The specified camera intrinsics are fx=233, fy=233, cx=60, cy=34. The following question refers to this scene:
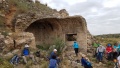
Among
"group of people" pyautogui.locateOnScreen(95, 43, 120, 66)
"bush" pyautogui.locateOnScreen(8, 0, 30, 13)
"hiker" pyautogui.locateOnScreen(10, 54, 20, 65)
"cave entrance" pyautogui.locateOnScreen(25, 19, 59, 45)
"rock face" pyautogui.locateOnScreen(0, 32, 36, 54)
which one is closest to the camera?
"hiker" pyautogui.locateOnScreen(10, 54, 20, 65)

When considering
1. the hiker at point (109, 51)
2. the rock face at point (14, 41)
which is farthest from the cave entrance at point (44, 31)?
the hiker at point (109, 51)

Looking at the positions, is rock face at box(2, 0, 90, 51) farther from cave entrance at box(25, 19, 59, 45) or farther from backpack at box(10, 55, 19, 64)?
backpack at box(10, 55, 19, 64)

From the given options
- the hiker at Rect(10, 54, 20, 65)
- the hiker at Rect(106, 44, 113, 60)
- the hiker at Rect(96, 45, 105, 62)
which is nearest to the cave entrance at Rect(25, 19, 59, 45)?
the hiker at Rect(96, 45, 105, 62)

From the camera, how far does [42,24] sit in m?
20.2

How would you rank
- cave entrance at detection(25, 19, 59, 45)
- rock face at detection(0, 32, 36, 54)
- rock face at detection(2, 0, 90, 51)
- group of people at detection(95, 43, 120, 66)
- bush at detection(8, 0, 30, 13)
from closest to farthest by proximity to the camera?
rock face at detection(0, 32, 36, 54)
group of people at detection(95, 43, 120, 66)
rock face at detection(2, 0, 90, 51)
bush at detection(8, 0, 30, 13)
cave entrance at detection(25, 19, 59, 45)

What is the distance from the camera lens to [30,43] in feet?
52.7

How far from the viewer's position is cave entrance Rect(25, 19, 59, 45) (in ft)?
65.4

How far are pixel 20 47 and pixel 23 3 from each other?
17.7 ft

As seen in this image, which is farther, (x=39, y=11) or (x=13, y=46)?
(x=39, y=11)

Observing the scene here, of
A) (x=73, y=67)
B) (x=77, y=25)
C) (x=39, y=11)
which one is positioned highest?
(x=39, y=11)

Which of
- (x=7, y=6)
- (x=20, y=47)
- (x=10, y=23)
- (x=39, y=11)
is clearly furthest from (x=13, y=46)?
(x=39, y=11)

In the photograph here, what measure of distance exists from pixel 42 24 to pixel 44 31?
2.24 ft

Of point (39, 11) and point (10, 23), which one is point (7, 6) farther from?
point (39, 11)

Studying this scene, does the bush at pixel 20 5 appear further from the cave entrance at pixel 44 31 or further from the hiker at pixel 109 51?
the hiker at pixel 109 51
